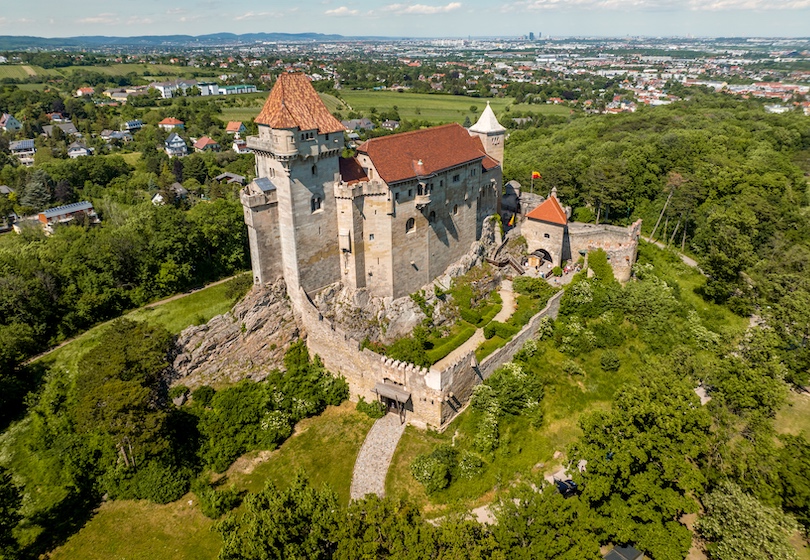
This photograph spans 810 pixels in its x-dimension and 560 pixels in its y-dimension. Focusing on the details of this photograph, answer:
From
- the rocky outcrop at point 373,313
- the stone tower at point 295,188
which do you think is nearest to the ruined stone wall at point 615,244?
the rocky outcrop at point 373,313

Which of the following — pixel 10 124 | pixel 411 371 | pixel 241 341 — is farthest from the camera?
pixel 10 124

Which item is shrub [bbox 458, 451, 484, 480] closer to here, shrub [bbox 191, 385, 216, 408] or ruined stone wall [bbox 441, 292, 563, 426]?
ruined stone wall [bbox 441, 292, 563, 426]

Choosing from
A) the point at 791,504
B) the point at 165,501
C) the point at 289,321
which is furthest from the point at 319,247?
the point at 791,504

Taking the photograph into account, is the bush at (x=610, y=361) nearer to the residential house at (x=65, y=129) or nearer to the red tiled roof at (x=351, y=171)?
the red tiled roof at (x=351, y=171)

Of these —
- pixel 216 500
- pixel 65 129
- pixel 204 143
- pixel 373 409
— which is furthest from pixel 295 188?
pixel 65 129

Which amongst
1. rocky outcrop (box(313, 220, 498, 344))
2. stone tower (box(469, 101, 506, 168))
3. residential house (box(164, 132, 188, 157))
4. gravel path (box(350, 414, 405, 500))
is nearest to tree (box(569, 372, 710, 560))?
Answer: gravel path (box(350, 414, 405, 500))

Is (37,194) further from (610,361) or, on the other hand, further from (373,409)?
(610,361)

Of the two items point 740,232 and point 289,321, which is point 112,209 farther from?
point 740,232
